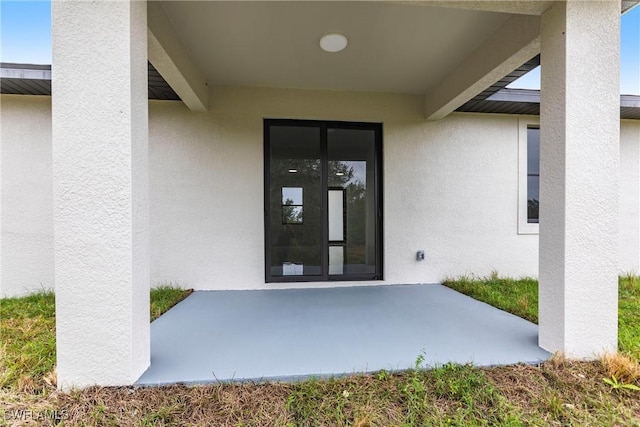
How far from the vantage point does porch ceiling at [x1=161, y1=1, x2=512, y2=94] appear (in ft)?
8.39

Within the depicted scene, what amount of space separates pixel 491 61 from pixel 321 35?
5.83ft

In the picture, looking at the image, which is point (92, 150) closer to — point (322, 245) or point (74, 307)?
point (74, 307)

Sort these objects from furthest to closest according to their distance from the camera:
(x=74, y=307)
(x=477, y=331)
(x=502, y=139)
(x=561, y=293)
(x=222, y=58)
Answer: (x=502, y=139)
(x=222, y=58)
(x=477, y=331)
(x=561, y=293)
(x=74, y=307)

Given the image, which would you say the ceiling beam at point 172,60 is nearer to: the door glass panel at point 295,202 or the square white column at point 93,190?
the square white column at point 93,190

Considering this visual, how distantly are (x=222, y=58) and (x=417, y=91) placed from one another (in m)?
2.82

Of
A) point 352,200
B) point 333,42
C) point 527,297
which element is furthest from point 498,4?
point 527,297

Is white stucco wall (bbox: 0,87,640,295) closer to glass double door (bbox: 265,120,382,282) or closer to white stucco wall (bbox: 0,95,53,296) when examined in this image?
white stucco wall (bbox: 0,95,53,296)

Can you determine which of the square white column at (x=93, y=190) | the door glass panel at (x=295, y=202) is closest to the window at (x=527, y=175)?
the door glass panel at (x=295, y=202)

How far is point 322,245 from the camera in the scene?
14.1 ft

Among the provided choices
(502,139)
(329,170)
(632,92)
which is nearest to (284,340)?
(329,170)

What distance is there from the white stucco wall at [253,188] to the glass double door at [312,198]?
16 cm

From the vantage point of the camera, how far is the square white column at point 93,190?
174 centimetres

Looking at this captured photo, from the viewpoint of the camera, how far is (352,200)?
455cm

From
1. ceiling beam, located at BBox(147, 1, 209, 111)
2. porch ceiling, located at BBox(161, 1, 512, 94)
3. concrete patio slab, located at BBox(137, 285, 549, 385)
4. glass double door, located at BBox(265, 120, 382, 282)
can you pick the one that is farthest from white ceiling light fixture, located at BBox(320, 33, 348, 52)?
concrete patio slab, located at BBox(137, 285, 549, 385)
